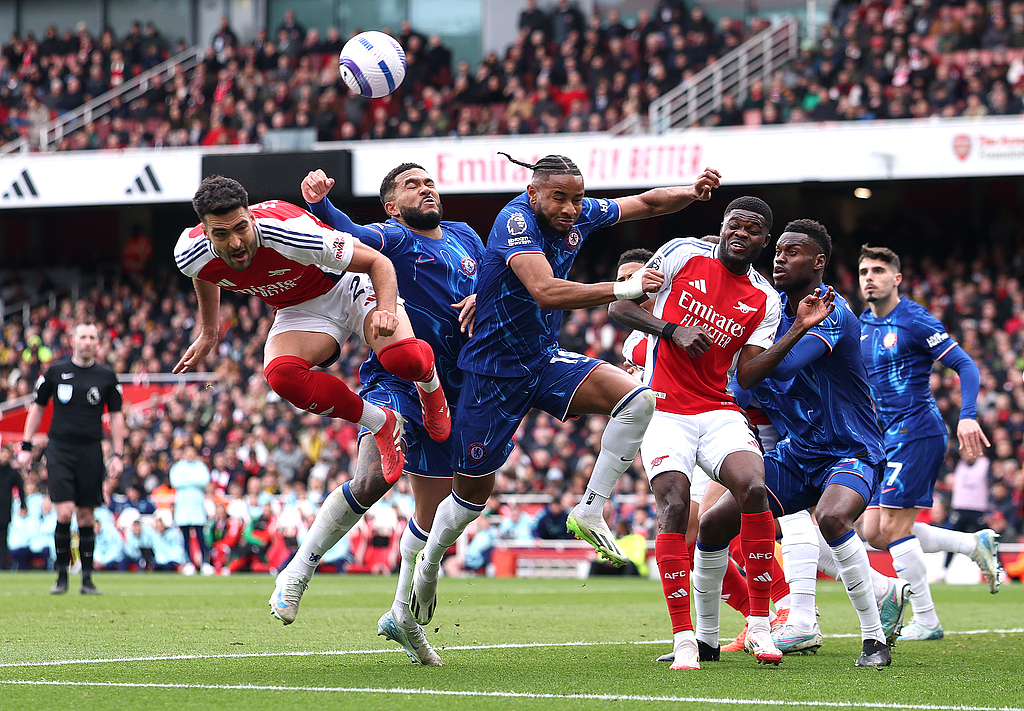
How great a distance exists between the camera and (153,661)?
21.0ft

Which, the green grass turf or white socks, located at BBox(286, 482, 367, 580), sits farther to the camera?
white socks, located at BBox(286, 482, 367, 580)

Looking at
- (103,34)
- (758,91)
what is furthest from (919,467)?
(103,34)

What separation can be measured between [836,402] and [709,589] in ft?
4.08

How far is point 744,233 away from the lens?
662cm

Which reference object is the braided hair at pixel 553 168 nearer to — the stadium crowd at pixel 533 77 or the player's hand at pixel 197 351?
the player's hand at pixel 197 351

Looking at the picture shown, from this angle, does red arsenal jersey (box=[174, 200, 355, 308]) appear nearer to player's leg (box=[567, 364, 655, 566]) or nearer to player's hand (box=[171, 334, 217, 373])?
player's hand (box=[171, 334, 217, 373])

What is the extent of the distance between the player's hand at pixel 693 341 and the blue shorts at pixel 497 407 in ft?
1.63

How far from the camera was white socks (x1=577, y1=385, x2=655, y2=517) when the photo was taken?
249 inches

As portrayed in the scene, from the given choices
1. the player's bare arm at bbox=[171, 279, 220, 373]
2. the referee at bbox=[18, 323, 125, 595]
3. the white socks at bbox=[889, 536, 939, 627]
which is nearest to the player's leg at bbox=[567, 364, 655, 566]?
the player's bare arm at bbox=[171, 279, 220, 373]

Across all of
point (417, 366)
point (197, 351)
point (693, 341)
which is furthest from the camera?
point (197, 351)

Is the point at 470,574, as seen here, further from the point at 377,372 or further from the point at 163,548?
the point at 377,372

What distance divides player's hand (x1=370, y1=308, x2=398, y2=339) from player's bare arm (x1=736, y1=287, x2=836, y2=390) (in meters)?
1.86

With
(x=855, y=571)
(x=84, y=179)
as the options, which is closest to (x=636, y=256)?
(x=855, y=571)

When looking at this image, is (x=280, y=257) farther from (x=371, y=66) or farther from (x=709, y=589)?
(x=709, y=589)
